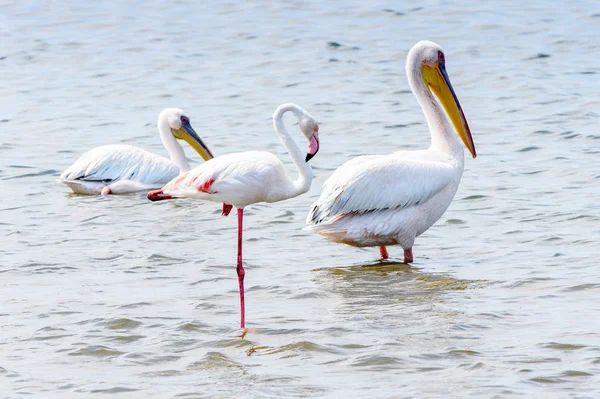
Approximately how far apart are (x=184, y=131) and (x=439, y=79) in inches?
114

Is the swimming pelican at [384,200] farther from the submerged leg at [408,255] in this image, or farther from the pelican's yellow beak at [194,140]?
the pelican's yellow beak at [194,140]

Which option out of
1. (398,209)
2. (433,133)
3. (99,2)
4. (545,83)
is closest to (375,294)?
(398,209)

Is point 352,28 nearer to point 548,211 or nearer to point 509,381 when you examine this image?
point 548,211

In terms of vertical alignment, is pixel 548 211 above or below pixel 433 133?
below

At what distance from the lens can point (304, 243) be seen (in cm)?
743

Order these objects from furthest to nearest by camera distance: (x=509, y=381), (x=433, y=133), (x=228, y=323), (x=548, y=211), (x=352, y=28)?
(x=352, y=28)
(x=548, y=211)
(x=433, y=133)
(x=228, y=323)
(x=509, y=381)

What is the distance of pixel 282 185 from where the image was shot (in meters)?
6.14

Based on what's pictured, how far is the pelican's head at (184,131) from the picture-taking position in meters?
9.65

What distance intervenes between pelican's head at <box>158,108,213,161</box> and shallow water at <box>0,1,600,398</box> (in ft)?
2.28

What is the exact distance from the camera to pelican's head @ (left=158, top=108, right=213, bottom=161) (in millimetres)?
9648

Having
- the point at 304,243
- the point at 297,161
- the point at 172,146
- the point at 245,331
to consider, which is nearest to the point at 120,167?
the point at 172,146

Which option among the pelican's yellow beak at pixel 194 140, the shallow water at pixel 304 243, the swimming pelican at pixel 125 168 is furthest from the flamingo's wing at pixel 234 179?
the pelican's yellow beak at pixel 194 140

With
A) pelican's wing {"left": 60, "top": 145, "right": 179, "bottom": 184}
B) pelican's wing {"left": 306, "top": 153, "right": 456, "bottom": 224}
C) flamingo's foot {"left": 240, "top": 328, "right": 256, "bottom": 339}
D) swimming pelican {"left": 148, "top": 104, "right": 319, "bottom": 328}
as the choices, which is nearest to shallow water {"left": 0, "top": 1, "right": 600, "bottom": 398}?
flamingo's foot {"left": 240, "top": 328, "right": 256, "bottom": 339}

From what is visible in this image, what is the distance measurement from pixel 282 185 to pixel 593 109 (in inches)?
231
